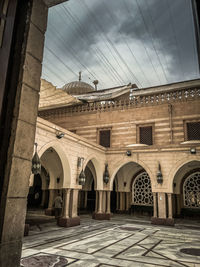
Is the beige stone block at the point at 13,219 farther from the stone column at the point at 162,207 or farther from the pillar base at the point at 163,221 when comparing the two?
the pillar base at the point at 163,221

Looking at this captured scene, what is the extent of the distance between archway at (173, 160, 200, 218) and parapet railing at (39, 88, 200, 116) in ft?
14.5

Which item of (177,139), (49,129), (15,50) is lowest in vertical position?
(15,50)

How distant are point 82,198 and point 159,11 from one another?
14.3 metres

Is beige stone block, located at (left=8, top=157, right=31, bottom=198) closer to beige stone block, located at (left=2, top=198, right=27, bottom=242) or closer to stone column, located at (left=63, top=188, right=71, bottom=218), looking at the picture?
beige stone block, located at (left=2, top=198, right=27, bottom=242)

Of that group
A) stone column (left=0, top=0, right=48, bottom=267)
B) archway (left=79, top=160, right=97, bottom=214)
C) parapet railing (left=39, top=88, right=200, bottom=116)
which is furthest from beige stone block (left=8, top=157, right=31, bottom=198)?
archway (left=79, top=160, right=97, bottom=214)

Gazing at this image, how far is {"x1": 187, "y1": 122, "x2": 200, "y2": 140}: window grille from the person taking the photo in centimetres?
1353

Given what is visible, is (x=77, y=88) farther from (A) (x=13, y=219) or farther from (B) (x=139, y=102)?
(A) (x=13, y=219)

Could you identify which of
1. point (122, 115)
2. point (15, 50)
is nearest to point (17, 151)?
point (15, 50)

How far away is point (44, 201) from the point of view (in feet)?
54.7

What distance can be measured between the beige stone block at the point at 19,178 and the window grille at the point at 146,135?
12.9m

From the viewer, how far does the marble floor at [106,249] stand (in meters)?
5.06

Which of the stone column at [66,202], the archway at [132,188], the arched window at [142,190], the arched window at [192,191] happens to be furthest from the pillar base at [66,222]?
the arched window at [192,191]

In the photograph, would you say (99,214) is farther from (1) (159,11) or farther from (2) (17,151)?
(2) (17,151)

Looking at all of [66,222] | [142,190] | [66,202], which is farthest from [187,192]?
[66,222]
